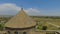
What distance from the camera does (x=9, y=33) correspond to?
464 inches

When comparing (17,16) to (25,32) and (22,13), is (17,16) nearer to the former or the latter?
(22,13)

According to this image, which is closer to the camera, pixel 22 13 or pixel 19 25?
pixel 19 25

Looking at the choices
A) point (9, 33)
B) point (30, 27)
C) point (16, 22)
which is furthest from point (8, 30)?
point (30, 27)

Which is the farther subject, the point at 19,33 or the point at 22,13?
the point at 22,13

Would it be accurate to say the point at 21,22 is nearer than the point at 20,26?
No

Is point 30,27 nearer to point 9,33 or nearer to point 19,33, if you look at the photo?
point 19,33

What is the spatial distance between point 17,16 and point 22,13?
1.75ft

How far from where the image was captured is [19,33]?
11.5 m

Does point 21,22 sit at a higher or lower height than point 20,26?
higher

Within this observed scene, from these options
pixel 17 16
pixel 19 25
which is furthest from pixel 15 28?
pixel 17 16

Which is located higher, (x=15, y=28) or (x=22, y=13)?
(x=22, y=13)

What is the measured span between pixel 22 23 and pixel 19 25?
1.12ft

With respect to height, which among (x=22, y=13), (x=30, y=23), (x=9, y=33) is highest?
(x=22, y=13)

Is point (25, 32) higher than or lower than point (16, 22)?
lower
